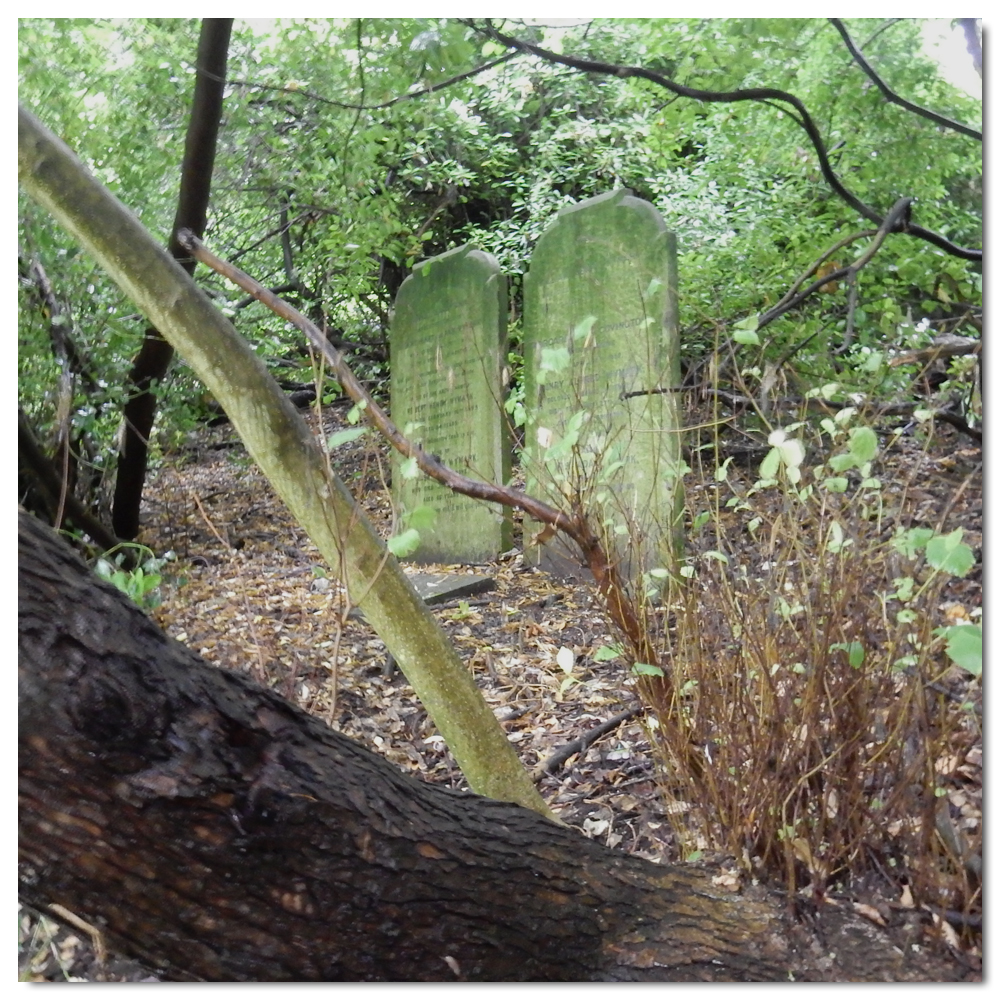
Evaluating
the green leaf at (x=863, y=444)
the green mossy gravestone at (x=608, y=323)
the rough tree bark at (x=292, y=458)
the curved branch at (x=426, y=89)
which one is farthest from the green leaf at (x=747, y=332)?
the green mossy gravestone at (x=608, y=323)

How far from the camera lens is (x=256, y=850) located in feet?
4.13

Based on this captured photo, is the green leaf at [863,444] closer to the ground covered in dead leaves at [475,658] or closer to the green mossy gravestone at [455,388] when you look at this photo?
the ground covered in dead leaves at [475,658]

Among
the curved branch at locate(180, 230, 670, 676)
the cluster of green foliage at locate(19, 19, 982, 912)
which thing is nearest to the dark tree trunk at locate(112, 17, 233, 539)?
the cluster of green foliage at locate(19, 19, 982, 912)

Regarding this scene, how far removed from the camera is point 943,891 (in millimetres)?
1515

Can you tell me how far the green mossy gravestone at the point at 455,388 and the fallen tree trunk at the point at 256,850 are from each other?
330cm

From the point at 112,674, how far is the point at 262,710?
0.80 ft

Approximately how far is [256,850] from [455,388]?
4.03 metres

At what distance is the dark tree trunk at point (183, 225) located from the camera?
3.74 metres

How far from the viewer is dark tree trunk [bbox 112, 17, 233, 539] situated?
3.74 metres

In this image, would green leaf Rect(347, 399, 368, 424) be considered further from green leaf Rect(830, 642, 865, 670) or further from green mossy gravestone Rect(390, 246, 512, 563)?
green mossy gravestone Rect(390, 246, 512, 563)

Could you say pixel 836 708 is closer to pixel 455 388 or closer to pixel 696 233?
pixel 455 388

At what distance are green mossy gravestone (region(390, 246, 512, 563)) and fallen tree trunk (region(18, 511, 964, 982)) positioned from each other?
3.30 meters
